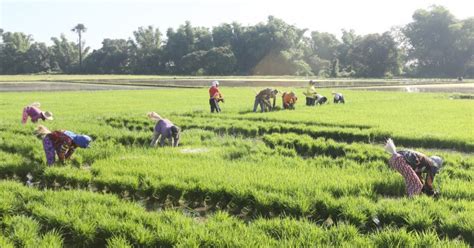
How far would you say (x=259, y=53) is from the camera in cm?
7850

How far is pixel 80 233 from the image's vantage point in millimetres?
4809

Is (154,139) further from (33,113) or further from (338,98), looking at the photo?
(338,98)

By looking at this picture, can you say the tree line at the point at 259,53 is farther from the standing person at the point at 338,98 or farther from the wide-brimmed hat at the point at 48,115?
the wide-brimmed hat at the point at 48,115

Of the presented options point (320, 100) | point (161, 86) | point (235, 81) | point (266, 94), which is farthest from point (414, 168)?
point (235, 81)

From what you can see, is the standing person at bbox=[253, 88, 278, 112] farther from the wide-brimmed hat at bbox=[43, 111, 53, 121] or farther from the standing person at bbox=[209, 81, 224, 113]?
the wide-brimmed hat at bbox=[43, 111, 53, 121]

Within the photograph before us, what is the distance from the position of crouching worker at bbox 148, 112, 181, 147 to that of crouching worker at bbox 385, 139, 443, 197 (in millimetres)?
4624

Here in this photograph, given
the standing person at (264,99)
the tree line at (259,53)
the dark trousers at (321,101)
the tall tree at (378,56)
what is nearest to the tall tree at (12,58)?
the tree line at (259,53)

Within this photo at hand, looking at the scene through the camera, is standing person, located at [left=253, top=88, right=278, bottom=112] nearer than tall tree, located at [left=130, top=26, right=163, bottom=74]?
Yes

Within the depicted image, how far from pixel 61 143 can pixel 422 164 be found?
550 centimetres

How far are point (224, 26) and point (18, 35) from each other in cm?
3759

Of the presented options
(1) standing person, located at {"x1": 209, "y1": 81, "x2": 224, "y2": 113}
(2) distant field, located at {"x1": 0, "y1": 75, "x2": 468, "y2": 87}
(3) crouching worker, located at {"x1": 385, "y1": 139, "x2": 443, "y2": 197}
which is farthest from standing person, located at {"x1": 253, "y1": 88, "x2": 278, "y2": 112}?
(2) distant field, located at {"x1": 0, "y1": 75, "x2": 468, "y2": 87}

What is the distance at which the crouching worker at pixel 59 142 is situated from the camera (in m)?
7.38

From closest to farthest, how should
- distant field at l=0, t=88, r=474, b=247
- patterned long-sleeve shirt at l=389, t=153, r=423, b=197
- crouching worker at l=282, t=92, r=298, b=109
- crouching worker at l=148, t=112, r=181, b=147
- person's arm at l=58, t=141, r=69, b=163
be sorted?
distant field at l=0, t=88, r=474, b=247, patterned long-sleeve shirt at l=389, t=153, r=423, b=197, person's arm at l=58, t=141, r=69, b=163, crouching worker at l=148, t=112, r=181, b=147, crouching worker at l=282, t=92, r=298, b=109

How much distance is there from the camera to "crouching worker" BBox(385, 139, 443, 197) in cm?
584
